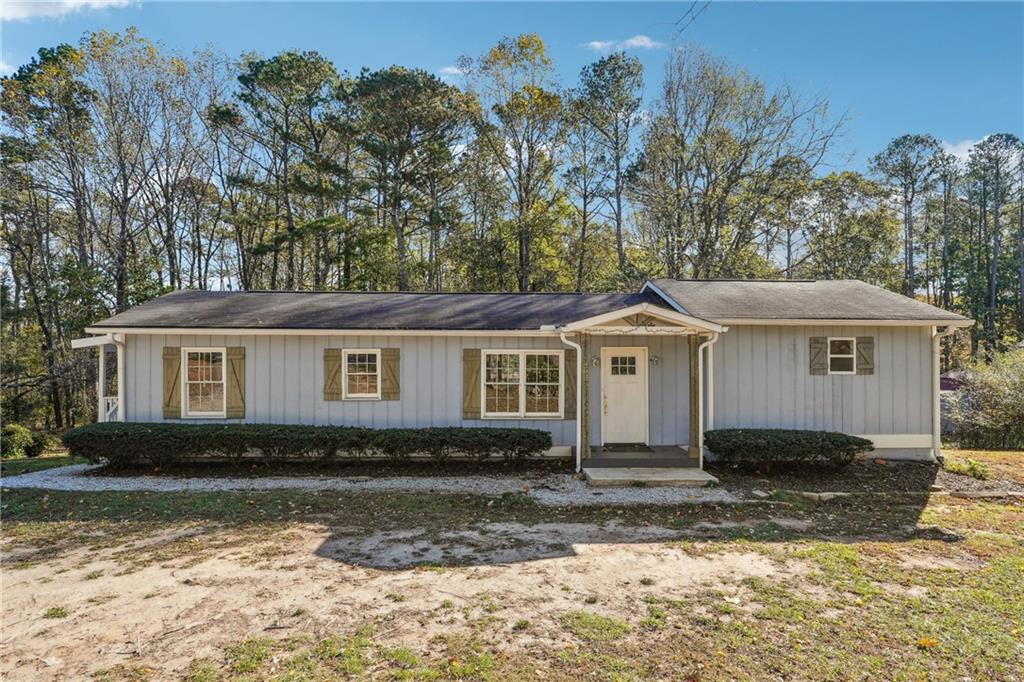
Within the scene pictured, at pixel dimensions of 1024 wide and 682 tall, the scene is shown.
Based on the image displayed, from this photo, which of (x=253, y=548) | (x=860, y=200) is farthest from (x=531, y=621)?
(x=860, y=200)

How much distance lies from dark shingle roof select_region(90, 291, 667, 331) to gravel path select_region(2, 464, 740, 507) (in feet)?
9.13

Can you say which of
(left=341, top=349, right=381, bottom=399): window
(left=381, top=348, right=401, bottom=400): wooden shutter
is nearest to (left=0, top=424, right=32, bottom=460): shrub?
(left=341, top=349, right=381, bottom=399): window

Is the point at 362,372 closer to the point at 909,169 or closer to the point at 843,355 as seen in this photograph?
the point at 843,355

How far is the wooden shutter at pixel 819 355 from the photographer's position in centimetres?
1077

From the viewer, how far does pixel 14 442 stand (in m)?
Result: 13.7

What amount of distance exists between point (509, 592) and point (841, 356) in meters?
8.88

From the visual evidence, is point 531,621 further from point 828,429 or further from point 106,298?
point 106,298

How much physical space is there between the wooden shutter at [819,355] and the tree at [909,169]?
25.2 meters

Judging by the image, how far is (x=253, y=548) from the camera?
19.8 ft

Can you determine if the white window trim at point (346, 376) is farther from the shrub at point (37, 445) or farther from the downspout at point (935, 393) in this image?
the downspout at point (935, 393)

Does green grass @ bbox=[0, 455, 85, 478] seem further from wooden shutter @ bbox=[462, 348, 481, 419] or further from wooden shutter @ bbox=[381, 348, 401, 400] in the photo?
wooden shutter @ bbox=[462, 348, 481, 419]

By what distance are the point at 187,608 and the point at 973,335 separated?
39.3 metres

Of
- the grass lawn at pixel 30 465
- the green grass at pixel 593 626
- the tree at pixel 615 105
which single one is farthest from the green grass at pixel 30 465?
the tree at pixel 615 105

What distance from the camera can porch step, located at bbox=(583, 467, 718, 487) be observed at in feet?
29.9
